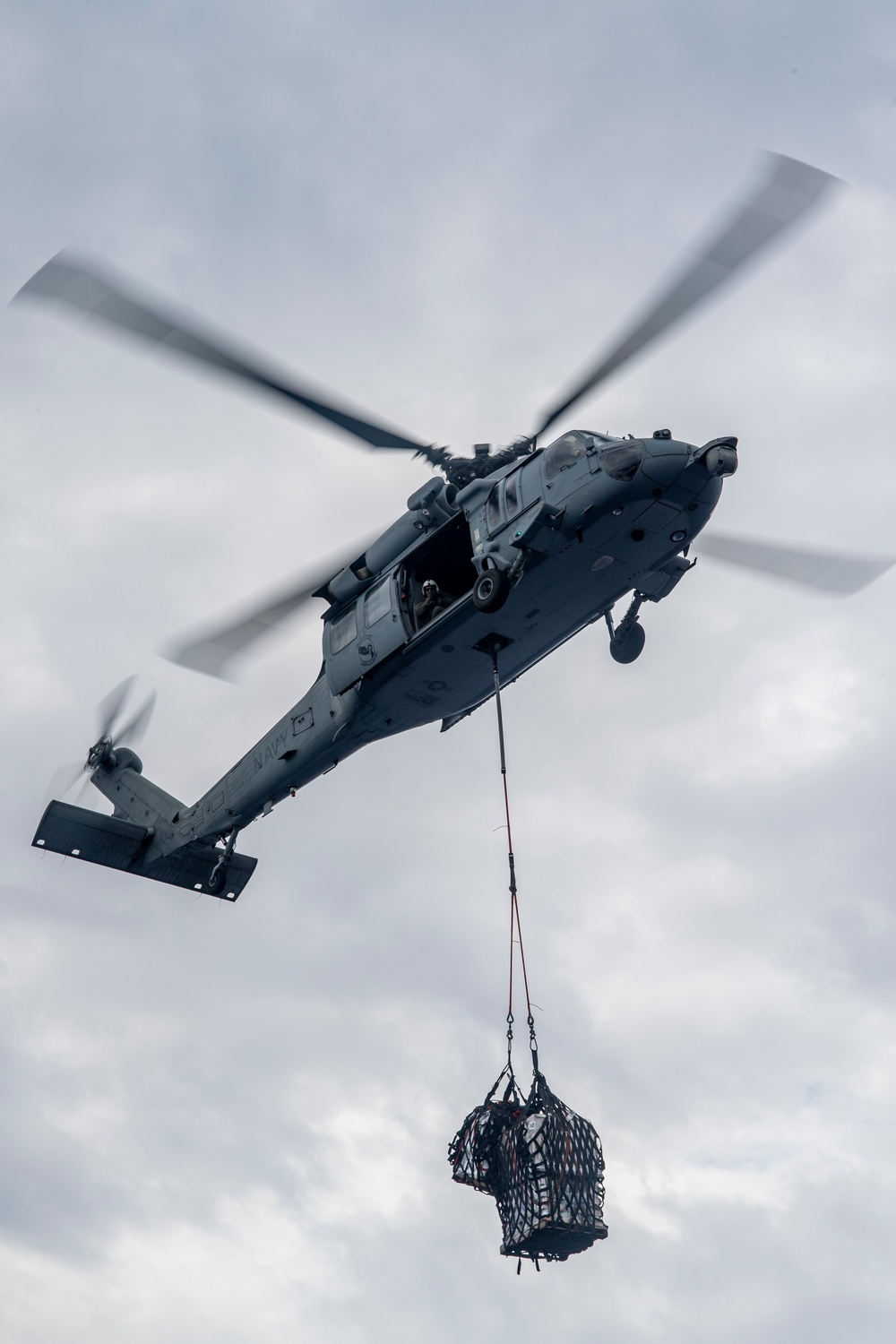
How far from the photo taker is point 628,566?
16.0 metres

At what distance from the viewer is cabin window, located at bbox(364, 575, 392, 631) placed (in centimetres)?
1742

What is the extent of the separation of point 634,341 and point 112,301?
19.5ft

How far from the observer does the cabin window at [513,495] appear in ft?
52.7

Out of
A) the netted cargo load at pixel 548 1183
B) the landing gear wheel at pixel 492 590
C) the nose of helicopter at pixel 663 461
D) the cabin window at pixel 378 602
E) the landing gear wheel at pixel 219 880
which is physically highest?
the cabin window at pixel 378 602

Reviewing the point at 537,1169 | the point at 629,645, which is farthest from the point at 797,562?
the point at 537,1169

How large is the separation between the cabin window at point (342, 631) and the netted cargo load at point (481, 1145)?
6823 mm

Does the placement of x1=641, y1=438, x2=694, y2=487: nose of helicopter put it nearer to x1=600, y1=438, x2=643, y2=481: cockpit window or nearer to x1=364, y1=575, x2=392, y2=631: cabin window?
x1=600, y1=438, x2=643, y2=481: cockpit window

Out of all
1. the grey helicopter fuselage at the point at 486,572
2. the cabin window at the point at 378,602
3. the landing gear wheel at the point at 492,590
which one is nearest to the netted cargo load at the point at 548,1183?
the landing gear wheel at the point at 492,590

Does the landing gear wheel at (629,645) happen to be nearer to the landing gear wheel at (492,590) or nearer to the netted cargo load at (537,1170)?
the landing gear wheel at (492,590)

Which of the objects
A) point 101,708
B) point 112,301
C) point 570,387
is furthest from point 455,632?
point 101,708

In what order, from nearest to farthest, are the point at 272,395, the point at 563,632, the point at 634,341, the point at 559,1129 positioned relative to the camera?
1. the point at 559,1129
2. the point at 634,341
3. the point at 272,395
4. the point at 563,632

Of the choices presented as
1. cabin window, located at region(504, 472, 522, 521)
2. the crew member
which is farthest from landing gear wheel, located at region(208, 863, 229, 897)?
cabin window, located at region(504, 472, 522, 521)

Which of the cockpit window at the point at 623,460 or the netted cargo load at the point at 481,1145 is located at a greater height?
the cockpit window at the point at 623,460

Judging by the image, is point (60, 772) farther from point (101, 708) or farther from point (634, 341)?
point (634, 341)
